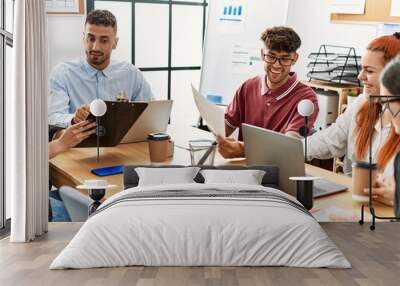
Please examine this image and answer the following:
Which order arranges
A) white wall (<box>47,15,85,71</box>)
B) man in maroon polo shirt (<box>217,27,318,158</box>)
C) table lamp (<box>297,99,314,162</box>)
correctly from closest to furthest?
1. table lamp (<box>297,99,314,162</box>)
2. man in maroon polo shirt (<box>217,27,318,158</box>)
3. white wall (<box>47,15,85,71</box>)

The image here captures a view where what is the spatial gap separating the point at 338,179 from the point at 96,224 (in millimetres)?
1120

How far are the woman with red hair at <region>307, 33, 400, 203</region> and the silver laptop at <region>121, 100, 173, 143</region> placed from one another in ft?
2.46

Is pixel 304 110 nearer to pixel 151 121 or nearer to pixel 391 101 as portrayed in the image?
pixel 391 101

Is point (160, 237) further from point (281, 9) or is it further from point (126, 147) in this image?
point (281, 9)

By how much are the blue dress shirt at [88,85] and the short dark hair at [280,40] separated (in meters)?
0.90

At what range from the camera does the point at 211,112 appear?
2.77 metres

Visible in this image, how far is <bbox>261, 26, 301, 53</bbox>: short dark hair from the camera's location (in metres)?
3.41

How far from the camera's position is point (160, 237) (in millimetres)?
1799

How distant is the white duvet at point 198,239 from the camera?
1798 millimetres

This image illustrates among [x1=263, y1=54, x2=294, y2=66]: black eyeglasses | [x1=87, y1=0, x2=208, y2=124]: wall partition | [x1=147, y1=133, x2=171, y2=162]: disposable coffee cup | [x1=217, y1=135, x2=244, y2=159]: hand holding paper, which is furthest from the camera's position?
[x1=87, y1=0, x2=208, y2=124]: wall partition

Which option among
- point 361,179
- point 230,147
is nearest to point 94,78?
point 230,147

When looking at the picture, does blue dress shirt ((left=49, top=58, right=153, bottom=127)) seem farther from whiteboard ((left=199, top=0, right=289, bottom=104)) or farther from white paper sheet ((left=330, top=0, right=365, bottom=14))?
white paper sheet ((left=330, top=0, right=365, bottom=14))

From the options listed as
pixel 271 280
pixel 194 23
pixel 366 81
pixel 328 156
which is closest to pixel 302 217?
pixel 271 280

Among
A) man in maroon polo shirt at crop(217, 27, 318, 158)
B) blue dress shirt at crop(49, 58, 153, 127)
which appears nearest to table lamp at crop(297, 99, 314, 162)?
man in maroon polo shirt at crop(217, 27, 318, 158)
